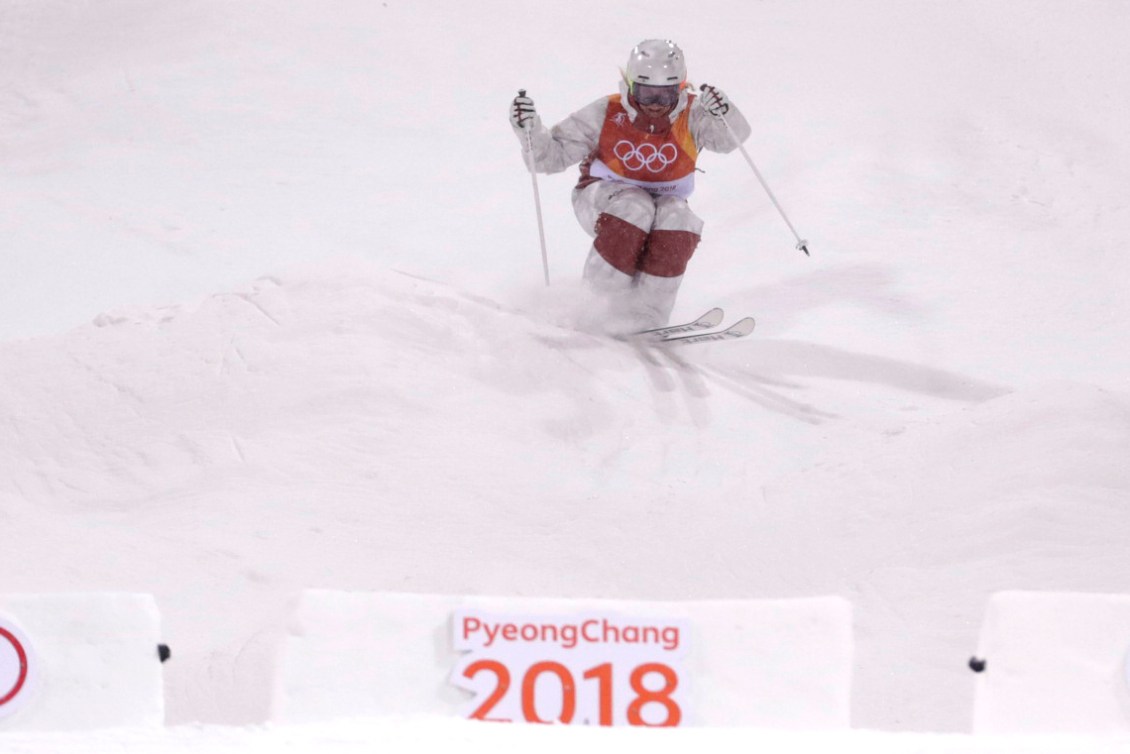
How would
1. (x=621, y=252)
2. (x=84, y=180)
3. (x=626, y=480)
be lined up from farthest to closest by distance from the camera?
(x=84, y=180) → (x=621, y=252) → (x=626, y=480)

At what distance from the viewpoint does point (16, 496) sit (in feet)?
10.7

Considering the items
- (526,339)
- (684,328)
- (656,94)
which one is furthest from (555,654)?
(656,94)

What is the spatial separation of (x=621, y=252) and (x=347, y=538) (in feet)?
4.98

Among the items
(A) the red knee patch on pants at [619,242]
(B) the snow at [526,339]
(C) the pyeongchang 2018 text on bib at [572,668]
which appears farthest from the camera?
(A) the red knee patch on pants at [619,242]

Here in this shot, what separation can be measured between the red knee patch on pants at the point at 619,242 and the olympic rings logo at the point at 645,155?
182 mm

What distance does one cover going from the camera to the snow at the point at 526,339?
2932 millimetres

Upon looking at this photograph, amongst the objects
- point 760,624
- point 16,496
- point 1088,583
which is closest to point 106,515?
point 16,496

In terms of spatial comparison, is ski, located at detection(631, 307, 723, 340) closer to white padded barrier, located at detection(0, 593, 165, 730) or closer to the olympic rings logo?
the olympic rings logo

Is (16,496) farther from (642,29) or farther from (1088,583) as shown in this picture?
(642,29)

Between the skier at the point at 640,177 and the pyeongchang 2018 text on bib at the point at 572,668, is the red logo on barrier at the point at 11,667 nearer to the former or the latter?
the pyeongchang 2018 text on bib at the point at 572,668

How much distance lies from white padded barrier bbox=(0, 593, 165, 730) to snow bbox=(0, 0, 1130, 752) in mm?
88

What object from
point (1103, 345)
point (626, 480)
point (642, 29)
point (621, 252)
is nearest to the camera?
point (626, 480)

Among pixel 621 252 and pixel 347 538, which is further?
pixel 621 252

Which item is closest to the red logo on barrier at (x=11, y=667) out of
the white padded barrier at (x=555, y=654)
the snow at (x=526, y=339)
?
the snow at (x=526, y=339)
